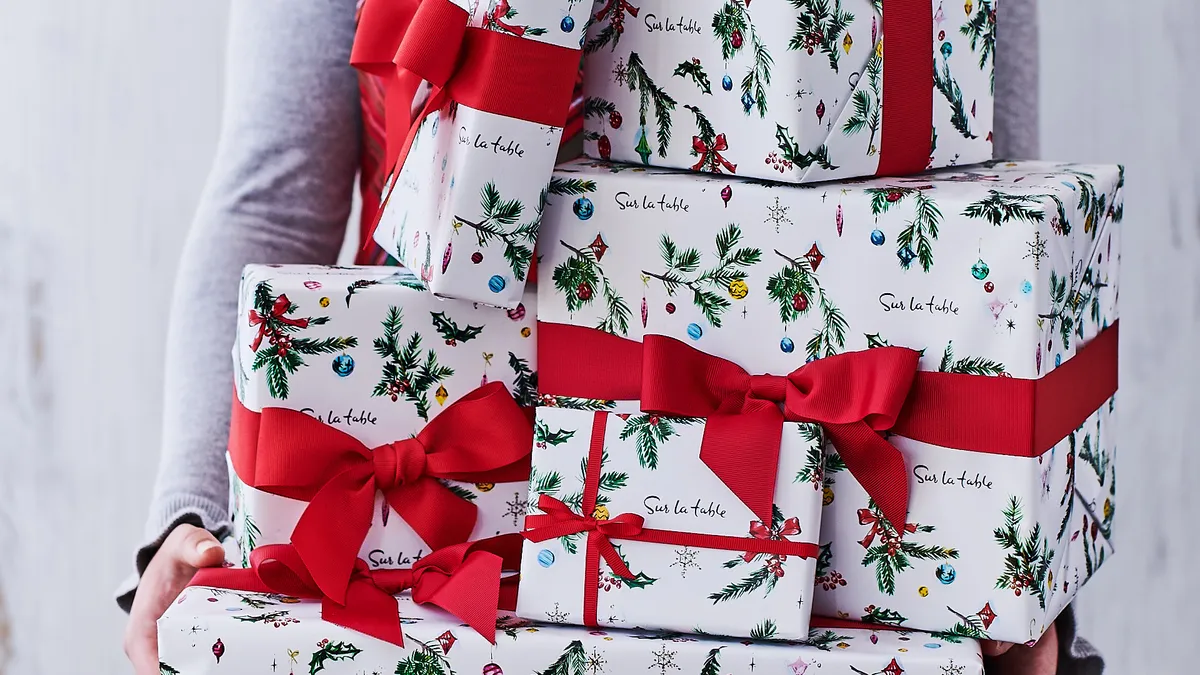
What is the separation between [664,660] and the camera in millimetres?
680

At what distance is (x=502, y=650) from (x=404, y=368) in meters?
0.20

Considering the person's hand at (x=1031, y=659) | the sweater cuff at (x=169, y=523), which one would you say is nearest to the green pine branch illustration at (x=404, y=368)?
the sweater cuff at (x=169, y=523)

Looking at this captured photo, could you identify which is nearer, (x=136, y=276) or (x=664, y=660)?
(x=664, y=660)

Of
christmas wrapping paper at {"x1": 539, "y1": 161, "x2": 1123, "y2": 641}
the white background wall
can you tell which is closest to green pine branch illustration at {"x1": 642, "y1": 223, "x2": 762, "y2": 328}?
christmas wrapping paper at {"x1": 539, "y1": 161, "x2": 1123, "y2": 641}

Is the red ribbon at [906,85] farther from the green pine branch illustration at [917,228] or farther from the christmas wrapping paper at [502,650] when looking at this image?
the christmas wrapping paper at [502,650]

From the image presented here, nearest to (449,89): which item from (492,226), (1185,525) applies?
(492,226)

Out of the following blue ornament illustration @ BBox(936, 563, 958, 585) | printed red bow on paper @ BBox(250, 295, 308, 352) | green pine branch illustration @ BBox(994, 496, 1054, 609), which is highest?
printed red bow on paper @ BBox(250, 295, 308, 352)

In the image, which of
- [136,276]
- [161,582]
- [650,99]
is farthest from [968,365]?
[136,276]

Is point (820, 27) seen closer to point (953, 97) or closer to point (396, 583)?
point (953, 97)

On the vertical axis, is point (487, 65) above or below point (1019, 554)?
above

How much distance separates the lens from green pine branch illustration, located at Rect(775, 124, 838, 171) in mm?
695

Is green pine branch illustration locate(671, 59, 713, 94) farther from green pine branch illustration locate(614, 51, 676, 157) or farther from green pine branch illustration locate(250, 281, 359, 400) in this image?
green pine branch illustration locate(250, 281, 359, 400)

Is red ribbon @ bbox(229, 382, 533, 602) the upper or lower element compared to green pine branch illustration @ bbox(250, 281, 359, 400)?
lower

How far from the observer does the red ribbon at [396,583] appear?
71 cm
